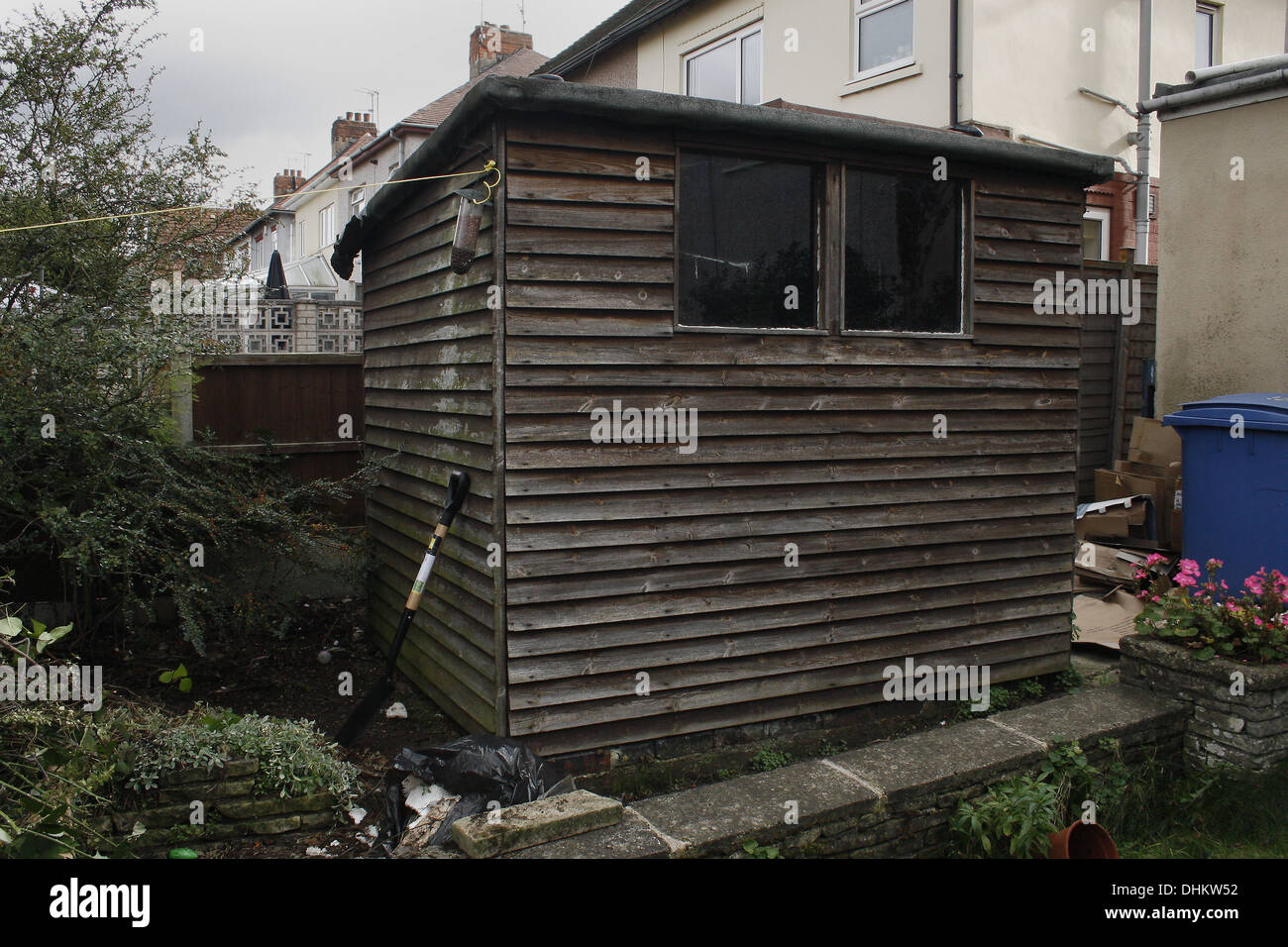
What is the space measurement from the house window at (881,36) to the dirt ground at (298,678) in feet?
28.9

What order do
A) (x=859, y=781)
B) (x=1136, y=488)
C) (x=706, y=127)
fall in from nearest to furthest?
(x=859, y=781)
(x=706, y=127)
(x=1136, y=488)

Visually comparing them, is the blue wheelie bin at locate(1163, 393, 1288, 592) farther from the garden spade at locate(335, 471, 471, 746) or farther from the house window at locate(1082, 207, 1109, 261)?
the house window at locate(1082, 207, 1109, 261)

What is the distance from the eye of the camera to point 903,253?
18.4 ft

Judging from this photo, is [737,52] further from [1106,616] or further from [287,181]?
[287,181]

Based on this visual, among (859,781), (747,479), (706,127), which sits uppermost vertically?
(706,127)

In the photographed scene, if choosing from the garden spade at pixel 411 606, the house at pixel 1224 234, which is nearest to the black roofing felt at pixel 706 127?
the garden spade at pixel 411 606

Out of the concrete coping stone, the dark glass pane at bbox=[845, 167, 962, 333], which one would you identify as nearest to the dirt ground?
the concrete coping stone

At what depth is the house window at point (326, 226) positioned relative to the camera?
99.2 ft

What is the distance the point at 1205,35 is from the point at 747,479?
40.3 feet

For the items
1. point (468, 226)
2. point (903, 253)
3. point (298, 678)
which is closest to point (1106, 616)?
point (903, 253)

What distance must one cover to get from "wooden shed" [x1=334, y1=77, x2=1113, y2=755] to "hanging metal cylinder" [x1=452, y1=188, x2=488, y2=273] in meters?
0.13

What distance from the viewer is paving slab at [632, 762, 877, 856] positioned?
12.3 feet
